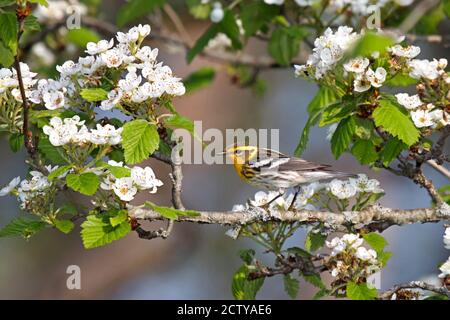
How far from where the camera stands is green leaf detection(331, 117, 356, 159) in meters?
4.19

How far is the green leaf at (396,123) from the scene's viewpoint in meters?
3.99

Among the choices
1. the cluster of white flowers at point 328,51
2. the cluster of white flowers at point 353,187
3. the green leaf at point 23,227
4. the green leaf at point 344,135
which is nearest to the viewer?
the green leaf at point 23,227

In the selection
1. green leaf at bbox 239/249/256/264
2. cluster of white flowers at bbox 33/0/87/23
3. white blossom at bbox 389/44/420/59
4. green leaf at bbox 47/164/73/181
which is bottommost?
green leaf at bbox 239/249/256/264

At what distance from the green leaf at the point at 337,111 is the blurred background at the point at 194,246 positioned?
5234 mm

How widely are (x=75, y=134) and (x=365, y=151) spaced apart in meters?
1.51

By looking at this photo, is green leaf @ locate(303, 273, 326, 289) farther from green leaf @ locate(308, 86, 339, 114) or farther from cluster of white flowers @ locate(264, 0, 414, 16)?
cluster of white flowers @ locate(264, 0, 414, 16)

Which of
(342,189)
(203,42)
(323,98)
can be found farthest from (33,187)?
(203,42)

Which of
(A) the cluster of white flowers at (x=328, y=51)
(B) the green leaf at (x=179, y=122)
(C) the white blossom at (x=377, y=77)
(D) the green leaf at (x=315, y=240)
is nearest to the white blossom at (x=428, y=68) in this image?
(C) the white blossom at (x=377, y=77)

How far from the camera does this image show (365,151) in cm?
430

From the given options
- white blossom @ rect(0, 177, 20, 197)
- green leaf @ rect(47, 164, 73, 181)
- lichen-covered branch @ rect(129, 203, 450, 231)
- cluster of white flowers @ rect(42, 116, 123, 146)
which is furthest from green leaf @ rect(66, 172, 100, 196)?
white blossom @ rect(0, 177, 20, 197)

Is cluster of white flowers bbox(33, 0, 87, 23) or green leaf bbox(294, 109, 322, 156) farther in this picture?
cluster of white flowers bbox(33, 0, 87, 23)

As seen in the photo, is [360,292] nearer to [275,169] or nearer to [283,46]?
[275,169]

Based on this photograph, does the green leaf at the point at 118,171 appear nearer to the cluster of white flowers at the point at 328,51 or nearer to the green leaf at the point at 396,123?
the cluster of white flowers at the point at 328,51

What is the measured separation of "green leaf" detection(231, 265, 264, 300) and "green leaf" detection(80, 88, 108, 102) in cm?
132
